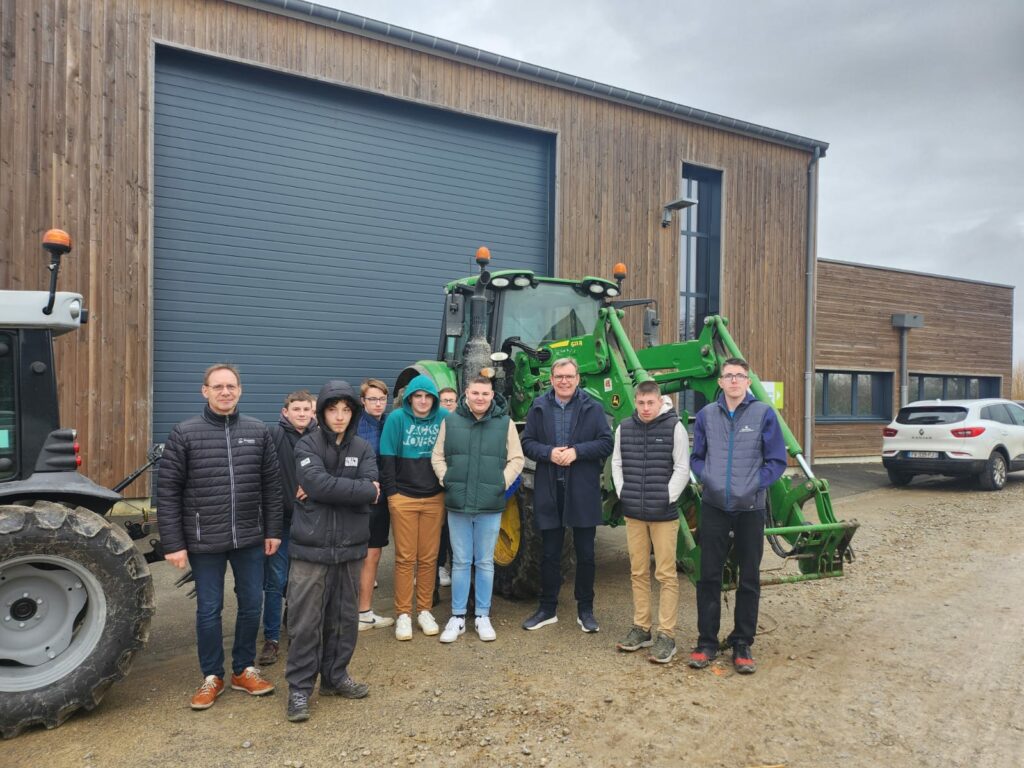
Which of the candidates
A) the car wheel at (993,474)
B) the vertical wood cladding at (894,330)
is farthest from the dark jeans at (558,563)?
the vertical wood cladding at (894,330)

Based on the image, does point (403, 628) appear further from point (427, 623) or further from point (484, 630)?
point (484, 630)

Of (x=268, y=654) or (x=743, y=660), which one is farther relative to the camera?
(x=268, y=654)

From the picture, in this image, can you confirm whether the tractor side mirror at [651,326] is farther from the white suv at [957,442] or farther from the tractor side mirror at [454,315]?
the white suv at [957,442]

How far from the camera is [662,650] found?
14.5 feet

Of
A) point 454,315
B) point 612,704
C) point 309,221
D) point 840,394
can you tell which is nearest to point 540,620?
point 612,704

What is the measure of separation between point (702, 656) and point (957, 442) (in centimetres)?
956

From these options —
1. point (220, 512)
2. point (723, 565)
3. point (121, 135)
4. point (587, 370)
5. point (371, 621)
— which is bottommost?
point (371, 621)

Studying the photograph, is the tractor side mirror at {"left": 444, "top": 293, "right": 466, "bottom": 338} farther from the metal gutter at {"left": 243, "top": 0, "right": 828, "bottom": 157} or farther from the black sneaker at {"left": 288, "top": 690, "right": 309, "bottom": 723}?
the metal gutter at {"left": 243, "top": 0, "right": 828, "bottom": 157}

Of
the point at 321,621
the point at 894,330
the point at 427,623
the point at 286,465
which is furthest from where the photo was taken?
the point at 894,330

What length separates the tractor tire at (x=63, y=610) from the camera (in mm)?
3455

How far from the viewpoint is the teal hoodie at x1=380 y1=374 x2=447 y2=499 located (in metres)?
4.83

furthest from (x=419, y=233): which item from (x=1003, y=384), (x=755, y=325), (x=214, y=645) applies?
(x=1003, y=384)

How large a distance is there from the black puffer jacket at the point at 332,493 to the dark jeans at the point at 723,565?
6.74 feet

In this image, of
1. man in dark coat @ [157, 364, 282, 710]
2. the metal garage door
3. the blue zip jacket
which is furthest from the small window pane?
man in dark coat @ [157, 364, 282, 710]
